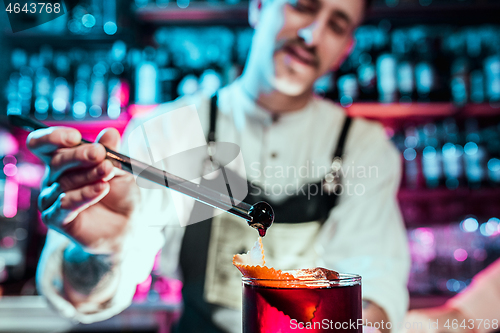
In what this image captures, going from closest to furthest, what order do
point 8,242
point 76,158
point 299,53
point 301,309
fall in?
point 301,309, point 76,158, point 299,53, point 8,242

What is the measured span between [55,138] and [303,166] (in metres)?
1.22

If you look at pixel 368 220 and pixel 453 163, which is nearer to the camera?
pixel 368 220

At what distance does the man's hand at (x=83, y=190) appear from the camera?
29.2 inches

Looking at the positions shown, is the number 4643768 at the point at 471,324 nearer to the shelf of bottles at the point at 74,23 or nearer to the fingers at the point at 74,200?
the fingers at the point at 74,200

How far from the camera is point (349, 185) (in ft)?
5.67

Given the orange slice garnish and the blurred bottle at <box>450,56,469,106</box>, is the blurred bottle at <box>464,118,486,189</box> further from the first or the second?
the orange slice garnish

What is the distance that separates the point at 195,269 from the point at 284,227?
43cm

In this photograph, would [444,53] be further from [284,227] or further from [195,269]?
[195,269]

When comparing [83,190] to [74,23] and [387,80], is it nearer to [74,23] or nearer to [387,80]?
[387,80]

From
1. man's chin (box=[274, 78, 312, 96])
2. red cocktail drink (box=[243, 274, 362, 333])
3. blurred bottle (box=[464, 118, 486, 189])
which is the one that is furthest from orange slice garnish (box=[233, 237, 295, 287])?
blurred bottle (box=[464, 118, 486, 189])

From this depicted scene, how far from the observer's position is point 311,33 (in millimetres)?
1616

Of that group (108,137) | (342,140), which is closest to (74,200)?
(108,137)

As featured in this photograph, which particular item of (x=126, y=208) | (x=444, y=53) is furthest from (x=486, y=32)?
(x=126, y=208)

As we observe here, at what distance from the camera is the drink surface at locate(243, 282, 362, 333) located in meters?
0.61
